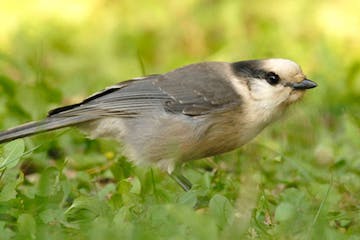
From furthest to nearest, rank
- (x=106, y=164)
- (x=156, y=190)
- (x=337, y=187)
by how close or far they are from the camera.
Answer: (x=106, y=164) → (x=337, y=187) → (x=156, y=190)

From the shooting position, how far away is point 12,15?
33.4ft

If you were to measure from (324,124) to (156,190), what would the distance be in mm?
2650

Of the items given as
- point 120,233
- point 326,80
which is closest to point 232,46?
point 326,80

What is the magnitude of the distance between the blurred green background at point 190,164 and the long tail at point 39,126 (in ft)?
0.28

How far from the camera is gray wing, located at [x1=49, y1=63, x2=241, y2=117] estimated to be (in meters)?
6.41

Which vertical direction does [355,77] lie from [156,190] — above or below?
below

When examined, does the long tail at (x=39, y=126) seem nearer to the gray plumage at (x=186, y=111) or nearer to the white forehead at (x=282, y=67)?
the gray plumage at (x=186, y=111)

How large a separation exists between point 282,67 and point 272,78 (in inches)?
3.7

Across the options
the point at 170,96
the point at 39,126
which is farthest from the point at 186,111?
the point at 39,126

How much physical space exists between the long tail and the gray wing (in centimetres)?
4

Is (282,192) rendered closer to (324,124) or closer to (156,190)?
(156,190)

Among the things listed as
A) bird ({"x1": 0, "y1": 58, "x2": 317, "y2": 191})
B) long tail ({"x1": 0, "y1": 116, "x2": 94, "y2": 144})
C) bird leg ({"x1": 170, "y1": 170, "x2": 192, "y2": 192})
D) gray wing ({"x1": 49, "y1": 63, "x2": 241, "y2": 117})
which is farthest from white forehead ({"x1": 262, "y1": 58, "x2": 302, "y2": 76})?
long tail ({"x1": 0, "y1": 116, "x2": 94, "y2": 144})

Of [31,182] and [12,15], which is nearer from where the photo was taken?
[31,182]

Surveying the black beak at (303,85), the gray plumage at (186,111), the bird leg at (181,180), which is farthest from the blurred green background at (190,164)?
the black beak at (303,85)
